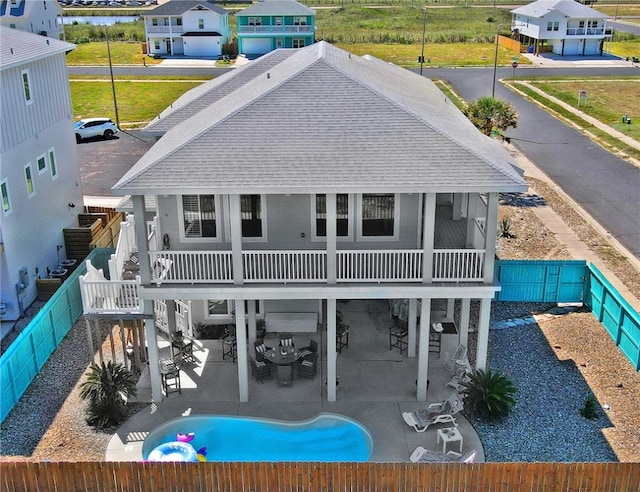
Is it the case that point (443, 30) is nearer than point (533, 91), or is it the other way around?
point (533, 91)

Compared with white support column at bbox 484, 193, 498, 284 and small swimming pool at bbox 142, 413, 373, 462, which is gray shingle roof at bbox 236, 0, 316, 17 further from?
small swimming pool at bbox 142, 413, 373, 462

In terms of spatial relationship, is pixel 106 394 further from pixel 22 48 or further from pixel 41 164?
pixel 22 48

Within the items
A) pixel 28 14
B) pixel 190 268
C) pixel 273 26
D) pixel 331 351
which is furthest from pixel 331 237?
pixel 273 26

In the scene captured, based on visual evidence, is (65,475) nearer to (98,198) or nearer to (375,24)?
(98,198)

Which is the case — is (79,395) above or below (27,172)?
below

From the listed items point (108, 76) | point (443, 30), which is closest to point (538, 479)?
point (108, 76)

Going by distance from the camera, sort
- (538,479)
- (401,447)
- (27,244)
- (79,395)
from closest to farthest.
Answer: (538,479)
(401,447)
(79,395)
(27,244)

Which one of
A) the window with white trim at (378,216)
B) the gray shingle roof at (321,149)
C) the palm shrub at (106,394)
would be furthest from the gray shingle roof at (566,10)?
the palm shrub at (106,394)

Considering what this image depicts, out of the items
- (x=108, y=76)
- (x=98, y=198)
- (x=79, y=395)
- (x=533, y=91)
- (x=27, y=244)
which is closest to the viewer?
(x=79, y=395)
